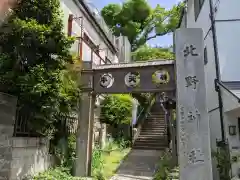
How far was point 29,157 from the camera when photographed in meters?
8.33

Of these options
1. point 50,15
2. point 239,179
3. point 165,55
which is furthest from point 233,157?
point 165,55

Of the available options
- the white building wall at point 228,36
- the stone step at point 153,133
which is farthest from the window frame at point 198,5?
the stone step at point 153,133

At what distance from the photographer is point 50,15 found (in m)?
8.25

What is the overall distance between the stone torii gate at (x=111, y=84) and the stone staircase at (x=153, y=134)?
683cm

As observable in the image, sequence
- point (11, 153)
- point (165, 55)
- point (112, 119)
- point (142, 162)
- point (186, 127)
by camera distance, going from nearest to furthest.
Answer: point (186, 127) → point (11, 153) → point (142, 162) → point (112, 119) → point (165, 55)

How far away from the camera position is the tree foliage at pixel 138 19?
32.6 m

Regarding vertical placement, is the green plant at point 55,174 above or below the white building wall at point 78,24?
below

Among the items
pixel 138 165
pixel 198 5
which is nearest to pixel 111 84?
pixel 138 165

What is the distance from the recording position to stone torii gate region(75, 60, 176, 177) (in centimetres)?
1010

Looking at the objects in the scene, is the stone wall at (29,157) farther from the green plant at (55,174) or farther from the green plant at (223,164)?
the green plant at (223,164)

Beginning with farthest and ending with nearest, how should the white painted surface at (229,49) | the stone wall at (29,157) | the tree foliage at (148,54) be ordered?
the tree foliage at (148,54) < the white painted surface at (229,49) < the stone wall at (29,157)

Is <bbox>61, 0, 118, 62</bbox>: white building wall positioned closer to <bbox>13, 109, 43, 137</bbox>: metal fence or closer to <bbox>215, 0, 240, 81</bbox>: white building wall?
<bbox>13, 109, 43, 137</bbox>: metal fence

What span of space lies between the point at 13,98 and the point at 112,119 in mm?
10327

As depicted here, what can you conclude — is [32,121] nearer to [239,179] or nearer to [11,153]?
[11,153]
